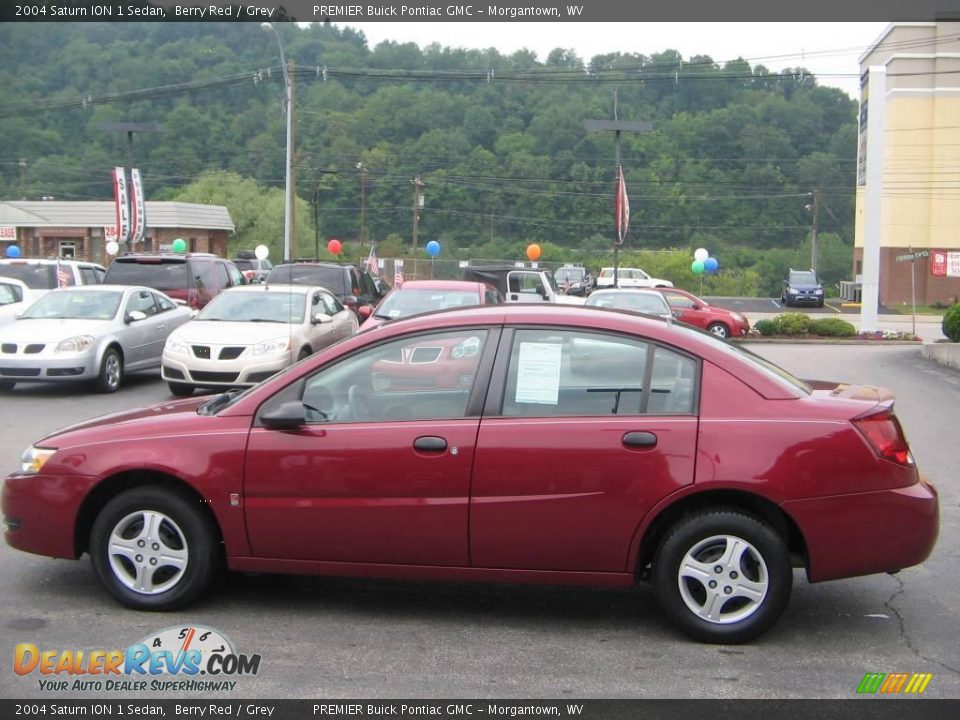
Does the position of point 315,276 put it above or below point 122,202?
below

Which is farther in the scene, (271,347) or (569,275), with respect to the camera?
(569,275)

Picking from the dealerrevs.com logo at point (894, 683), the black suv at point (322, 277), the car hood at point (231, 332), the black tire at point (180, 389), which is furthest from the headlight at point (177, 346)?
the dealerrevs.com logo at point (894, 683)

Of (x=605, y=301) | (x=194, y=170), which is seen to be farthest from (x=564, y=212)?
(x=605, y=301)

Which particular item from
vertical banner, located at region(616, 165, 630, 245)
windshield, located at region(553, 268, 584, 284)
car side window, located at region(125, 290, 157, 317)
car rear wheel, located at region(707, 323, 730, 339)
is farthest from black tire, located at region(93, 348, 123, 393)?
Answer: windshield, located at region(553, 268, 584, 284)

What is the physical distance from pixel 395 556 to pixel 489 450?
2.37ft

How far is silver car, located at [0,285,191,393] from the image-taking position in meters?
14.0

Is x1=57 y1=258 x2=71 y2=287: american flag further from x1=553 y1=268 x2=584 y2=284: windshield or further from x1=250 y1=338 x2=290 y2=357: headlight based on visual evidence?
x1=553 y1=268 x2=584 y2=284: windshield

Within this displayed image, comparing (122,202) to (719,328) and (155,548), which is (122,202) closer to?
(719,328)

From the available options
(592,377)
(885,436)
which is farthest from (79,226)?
(885,436)

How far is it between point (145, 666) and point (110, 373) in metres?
10.7

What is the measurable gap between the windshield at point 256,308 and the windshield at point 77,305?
1.53 meters

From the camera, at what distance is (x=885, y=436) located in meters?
5.14

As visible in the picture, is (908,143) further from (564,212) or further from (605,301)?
(605,301)

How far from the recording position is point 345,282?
64.4 ft
